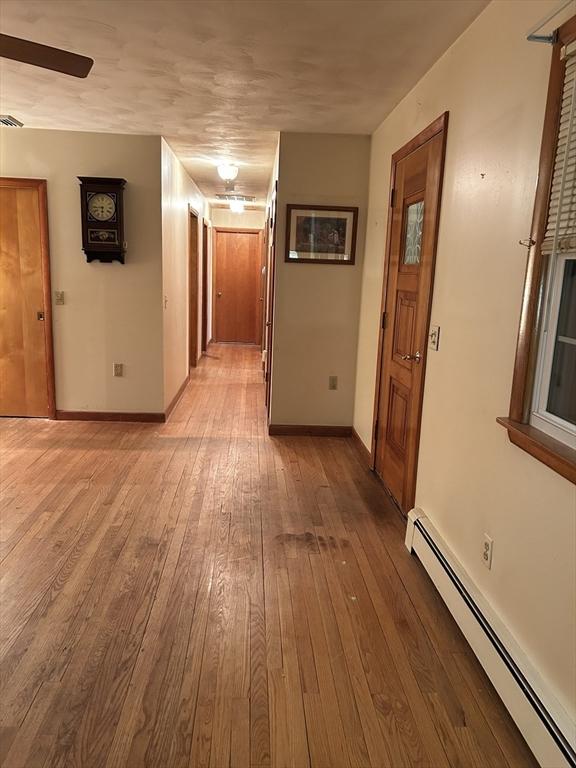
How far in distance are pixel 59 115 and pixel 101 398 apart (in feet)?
7.25

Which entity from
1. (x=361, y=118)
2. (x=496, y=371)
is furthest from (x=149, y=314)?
(x=496, y=371)

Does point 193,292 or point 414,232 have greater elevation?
point 414,232

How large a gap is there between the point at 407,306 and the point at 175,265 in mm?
2849

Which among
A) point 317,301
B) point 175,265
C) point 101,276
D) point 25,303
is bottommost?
point 25,303

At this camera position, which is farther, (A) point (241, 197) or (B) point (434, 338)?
(A) point (241, 197)

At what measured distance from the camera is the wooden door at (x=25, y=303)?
4398 millimetres

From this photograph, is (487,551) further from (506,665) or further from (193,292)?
(193,292)

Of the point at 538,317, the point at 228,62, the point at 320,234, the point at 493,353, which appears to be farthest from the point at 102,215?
the point at 538,317

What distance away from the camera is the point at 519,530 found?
1.77 metres

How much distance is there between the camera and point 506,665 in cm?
172

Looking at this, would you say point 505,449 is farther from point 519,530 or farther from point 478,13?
point 478,13

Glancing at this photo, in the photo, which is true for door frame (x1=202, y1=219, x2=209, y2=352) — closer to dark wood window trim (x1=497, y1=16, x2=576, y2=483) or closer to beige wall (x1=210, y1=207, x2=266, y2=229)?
beige wall (x1=210, y1=207, x2=266, y2=229)

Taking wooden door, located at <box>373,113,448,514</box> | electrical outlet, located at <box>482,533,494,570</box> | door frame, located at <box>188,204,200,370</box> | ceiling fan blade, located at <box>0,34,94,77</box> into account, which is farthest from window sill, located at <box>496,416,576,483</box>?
door frame, located at <box>188,204,200,370</box>

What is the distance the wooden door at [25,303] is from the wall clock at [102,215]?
0.35m
